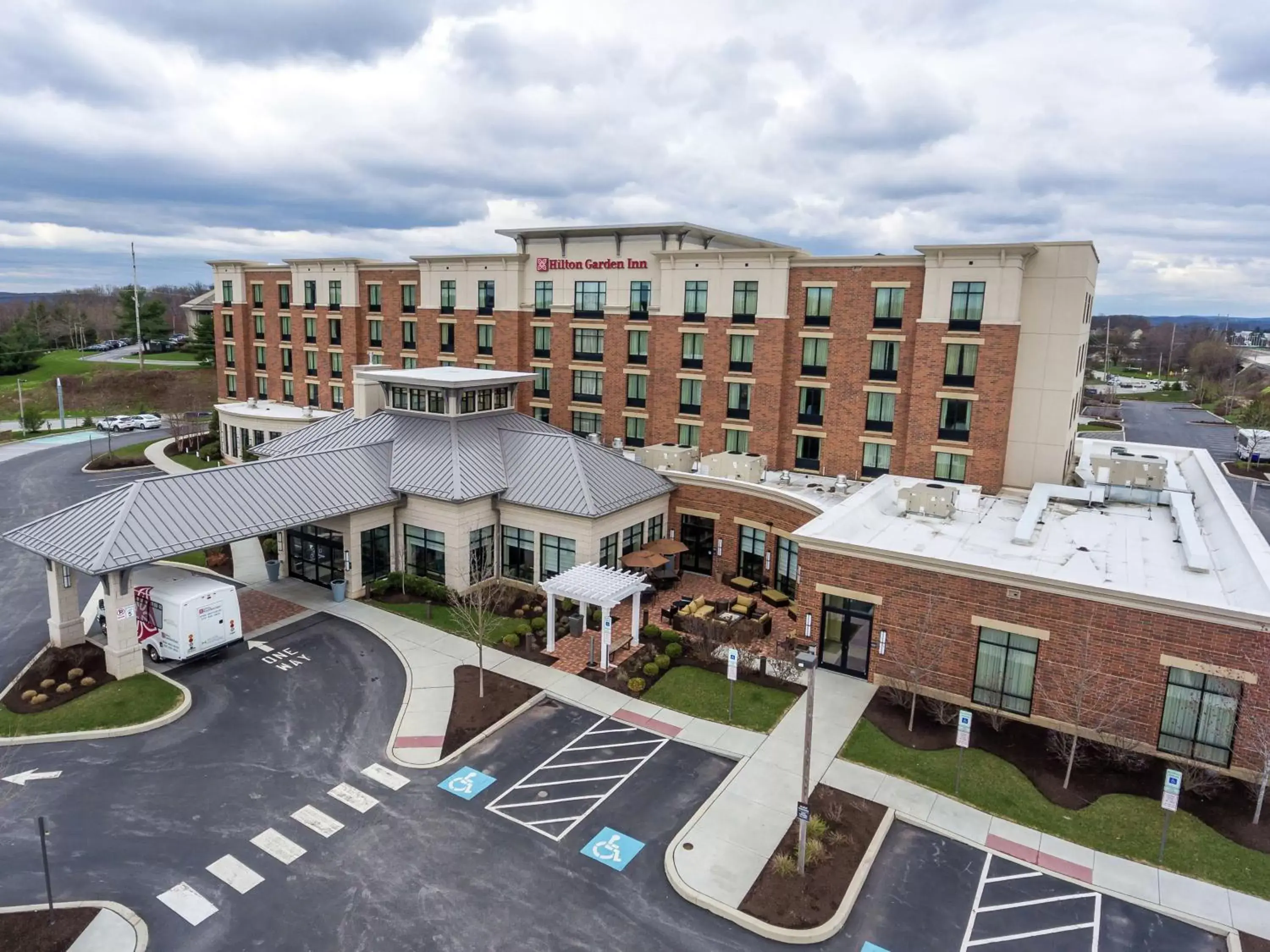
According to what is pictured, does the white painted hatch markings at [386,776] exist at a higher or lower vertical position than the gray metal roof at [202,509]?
lower

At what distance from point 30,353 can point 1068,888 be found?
142 metres

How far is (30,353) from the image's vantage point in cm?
11475

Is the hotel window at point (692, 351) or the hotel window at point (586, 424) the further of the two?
the hotel window at point (586, 424)

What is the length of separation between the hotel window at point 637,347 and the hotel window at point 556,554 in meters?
13.9

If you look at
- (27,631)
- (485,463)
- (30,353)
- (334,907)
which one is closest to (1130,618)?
(334,907)

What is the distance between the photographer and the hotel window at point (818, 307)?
39188mm

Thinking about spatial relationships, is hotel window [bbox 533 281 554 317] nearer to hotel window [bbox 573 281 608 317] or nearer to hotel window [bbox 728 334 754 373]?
hotel window [bbox 573 281 608 317]

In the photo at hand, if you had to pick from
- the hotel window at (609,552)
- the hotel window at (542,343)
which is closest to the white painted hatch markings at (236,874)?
the hotel window at (609,552)

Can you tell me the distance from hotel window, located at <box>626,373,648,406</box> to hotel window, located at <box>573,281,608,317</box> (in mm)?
4288

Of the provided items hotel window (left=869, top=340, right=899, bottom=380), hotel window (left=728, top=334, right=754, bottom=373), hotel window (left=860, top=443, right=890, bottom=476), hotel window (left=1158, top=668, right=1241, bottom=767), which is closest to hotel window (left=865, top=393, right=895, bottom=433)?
hotel window (left=860, top=443, right=890, bottom=476)

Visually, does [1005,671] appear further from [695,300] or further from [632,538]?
[695,300]

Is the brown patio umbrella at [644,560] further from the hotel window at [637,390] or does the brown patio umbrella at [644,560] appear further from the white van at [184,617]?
the white van at [184,617]

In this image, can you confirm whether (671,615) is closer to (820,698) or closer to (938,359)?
(820,698)

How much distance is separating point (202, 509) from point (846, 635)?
24973 millimetres
